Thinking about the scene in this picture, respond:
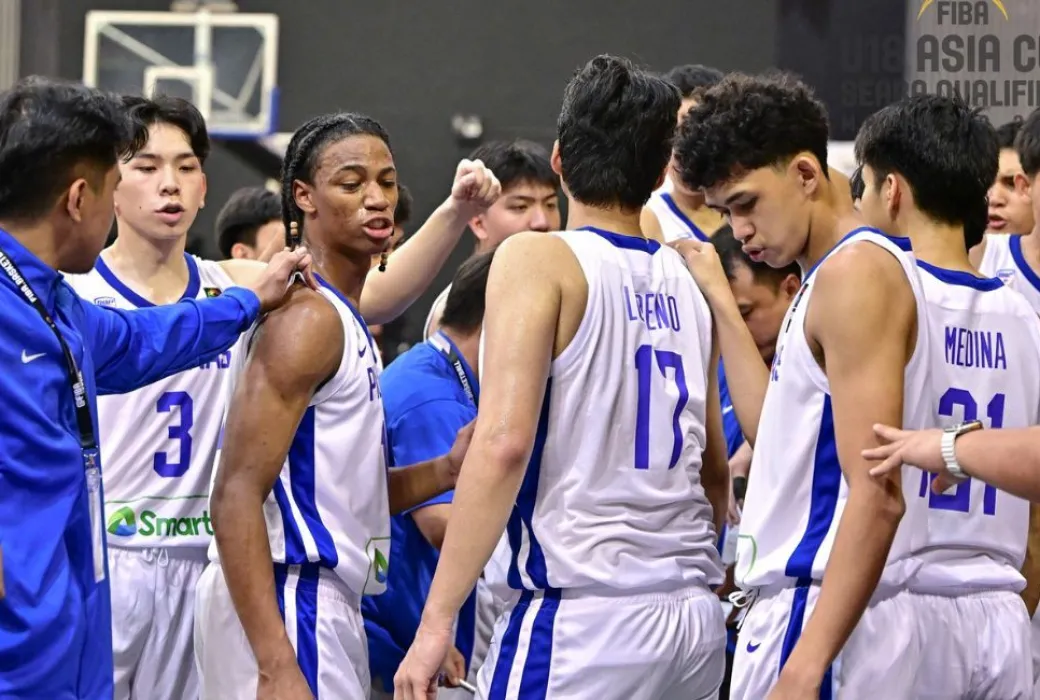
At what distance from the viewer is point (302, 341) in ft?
10.1

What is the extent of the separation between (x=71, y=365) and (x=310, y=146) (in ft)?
3.50

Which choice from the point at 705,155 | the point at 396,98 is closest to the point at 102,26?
the point at 396,98

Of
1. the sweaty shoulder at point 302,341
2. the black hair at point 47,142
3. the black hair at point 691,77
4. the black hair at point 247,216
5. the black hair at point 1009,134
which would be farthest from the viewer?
the black hair at point 247,216

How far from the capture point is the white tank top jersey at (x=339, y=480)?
3.10 m

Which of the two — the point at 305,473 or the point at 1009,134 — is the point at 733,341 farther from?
the point at 1009,134

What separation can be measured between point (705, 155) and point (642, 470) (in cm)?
69

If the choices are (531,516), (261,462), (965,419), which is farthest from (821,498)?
(261,462)

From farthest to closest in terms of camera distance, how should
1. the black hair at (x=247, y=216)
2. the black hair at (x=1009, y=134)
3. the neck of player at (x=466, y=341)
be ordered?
the black hair at (x=247, y=216) → the black hair at (x=1009, y=134) → the neck of player at (x=466, y=341)

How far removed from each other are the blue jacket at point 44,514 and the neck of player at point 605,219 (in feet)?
3.55

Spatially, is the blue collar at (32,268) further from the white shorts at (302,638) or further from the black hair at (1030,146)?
the black hair at (1030,146)

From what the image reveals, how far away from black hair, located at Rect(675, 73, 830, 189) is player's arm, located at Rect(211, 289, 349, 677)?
2.92 ft

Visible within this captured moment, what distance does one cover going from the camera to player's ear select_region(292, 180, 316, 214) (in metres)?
3.52

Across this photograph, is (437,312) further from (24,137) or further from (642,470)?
(24,137)

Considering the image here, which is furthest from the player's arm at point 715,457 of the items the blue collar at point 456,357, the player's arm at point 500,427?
the blue collar at point 456,357
